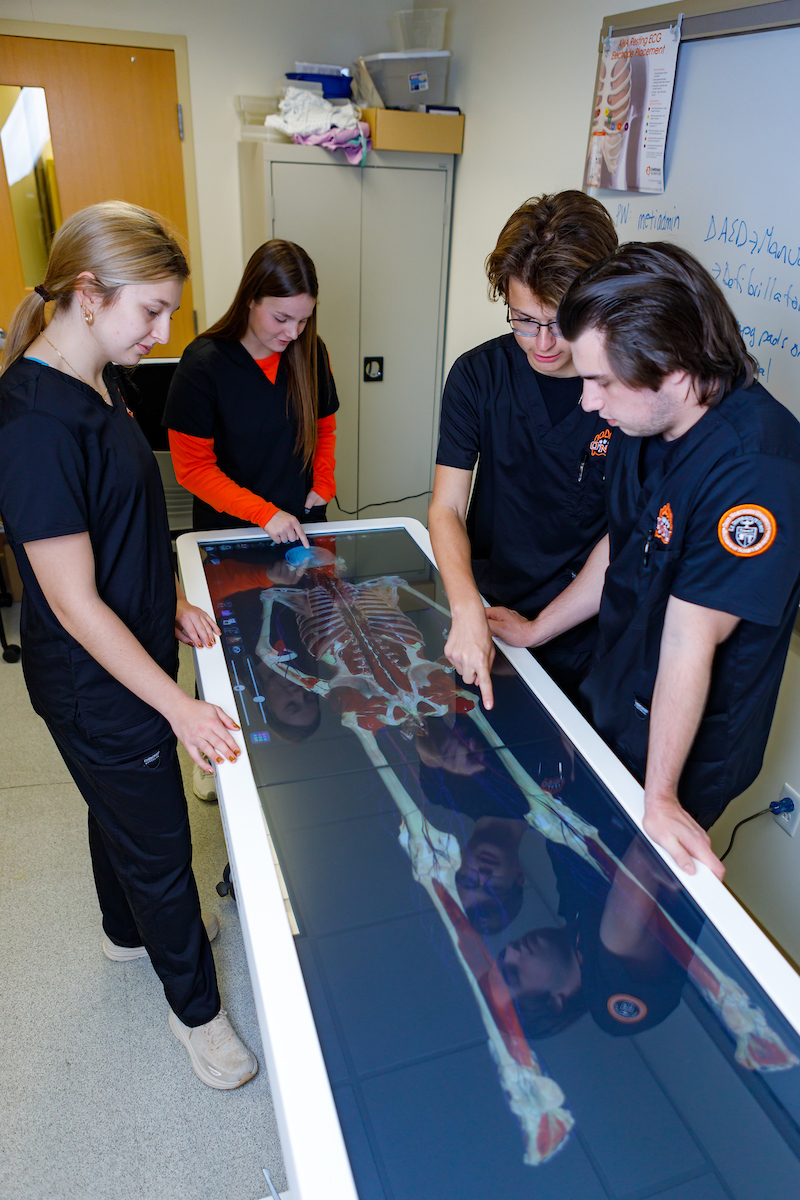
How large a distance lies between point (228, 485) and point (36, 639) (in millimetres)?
805

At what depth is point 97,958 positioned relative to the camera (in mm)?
1919

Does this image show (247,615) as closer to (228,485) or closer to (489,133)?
(228,485)

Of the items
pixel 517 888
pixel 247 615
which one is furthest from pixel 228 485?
pixel 517 888

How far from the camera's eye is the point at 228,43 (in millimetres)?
3494

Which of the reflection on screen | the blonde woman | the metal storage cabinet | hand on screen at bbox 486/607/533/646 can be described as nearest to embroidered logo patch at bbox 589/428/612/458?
hand on screen at bbox 486/607/533/646

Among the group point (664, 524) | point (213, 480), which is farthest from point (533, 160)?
point (664, 524)

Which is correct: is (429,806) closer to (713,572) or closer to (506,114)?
(713,572)

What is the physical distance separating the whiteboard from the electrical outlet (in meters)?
0.84

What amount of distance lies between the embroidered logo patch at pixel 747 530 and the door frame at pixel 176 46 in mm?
2954

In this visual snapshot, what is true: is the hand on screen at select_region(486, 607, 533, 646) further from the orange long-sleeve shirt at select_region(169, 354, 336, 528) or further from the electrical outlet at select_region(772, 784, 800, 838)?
the electrical outlet at select_region(772, 784, 800, 838)

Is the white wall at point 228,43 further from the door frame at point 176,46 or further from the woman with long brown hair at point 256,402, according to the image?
the woman with long brown hair at point 256,402

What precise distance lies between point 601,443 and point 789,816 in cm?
97

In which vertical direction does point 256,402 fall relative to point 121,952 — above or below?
above

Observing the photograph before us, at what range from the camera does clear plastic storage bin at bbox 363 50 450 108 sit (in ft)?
10.6
